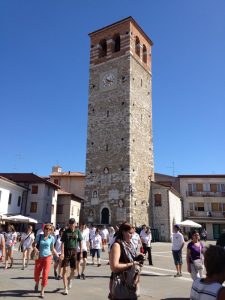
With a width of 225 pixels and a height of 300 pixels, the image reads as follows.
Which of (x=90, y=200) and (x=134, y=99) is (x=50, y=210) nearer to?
(x=90, y=200)

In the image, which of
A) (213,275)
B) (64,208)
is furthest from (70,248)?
(64,208)

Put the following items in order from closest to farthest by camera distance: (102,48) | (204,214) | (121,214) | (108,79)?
1. (121,214)
2. (108,79)
3. (102,48)
4. (204,214)

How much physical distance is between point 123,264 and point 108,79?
3256 cm

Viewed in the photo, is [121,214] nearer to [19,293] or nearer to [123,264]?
[19,293]

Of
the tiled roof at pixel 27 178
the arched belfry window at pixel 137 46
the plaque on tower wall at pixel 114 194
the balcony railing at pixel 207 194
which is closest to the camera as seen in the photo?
the plaque on tower wall at pixel 114 194

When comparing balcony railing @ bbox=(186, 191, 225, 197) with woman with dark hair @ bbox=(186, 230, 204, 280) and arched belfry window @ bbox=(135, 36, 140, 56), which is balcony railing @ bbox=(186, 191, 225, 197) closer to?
arched belfry window @ bbox=(135, 36, 140, 56)

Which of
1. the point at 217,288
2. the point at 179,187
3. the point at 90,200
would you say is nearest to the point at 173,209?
the point at 179,187

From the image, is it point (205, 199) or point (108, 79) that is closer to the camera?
point (108, 79)

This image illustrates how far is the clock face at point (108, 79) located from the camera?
34625mm

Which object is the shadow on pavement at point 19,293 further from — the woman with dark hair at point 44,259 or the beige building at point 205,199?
the beige building at point 205,199

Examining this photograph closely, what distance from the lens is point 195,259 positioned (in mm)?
7258

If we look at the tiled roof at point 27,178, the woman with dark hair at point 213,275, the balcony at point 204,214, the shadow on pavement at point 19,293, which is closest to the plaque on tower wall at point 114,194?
the tiled roof at point 27,178

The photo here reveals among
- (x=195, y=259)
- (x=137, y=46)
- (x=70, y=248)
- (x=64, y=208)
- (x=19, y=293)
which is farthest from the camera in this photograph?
(x=64, y=208)

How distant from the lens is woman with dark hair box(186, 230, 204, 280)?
7.16 metres
